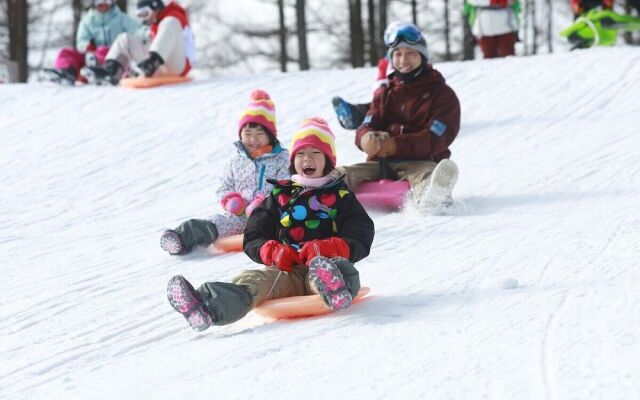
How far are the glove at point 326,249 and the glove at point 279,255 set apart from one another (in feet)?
0.15

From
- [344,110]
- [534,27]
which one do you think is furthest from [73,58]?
[534,27]

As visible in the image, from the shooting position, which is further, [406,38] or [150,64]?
[150,64]

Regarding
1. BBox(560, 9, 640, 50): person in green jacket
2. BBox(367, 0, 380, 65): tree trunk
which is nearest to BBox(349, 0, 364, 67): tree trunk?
BBox(367, 0, 380, 65): tree trunk

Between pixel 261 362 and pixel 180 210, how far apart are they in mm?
3530

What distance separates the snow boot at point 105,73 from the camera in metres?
10.6

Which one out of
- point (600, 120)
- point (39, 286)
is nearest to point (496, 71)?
point (600, 120)

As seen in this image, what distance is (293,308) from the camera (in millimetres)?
3512

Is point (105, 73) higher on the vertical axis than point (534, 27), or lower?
higher

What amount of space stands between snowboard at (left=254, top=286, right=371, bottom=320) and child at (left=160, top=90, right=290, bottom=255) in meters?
1.51

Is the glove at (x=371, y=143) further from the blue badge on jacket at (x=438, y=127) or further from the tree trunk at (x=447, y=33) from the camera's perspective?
the tree trunk at (x=447, y=33)

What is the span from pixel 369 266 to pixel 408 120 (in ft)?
6.55

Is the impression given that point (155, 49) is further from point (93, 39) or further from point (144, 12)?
point (93, 39)

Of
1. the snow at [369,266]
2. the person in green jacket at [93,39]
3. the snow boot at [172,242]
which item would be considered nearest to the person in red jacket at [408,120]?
the snow at [369,266]

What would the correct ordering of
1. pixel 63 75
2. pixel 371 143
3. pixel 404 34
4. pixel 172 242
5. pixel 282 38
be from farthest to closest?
pixel 282 38 → pixel 63 75 → pixel 404 34 → pixel 371 143 → pixel 172 242
